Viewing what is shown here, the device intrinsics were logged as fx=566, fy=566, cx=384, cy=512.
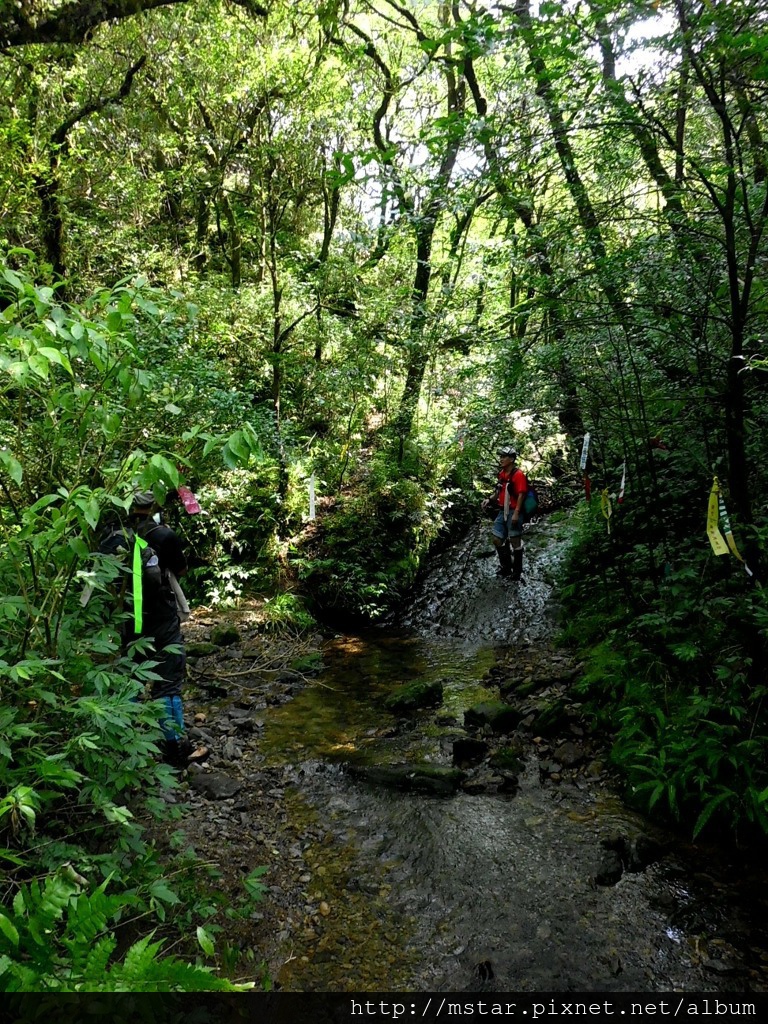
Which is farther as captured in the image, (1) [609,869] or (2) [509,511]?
(2) [509,511]

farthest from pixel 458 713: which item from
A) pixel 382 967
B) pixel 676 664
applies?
pixel 382 967

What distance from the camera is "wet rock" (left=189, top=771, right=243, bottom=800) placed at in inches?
191

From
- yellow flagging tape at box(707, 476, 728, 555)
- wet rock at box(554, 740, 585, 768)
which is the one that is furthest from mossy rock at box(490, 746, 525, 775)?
yellow flagging tape at box(707, 476, 728, 555)

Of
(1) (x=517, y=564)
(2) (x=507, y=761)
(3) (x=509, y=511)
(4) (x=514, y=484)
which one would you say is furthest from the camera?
(1) (x=517, y=564)

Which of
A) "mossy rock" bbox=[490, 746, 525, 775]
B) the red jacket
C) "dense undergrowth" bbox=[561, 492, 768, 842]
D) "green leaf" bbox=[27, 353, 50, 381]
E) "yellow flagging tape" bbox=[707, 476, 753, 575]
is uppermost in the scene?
the red jacket

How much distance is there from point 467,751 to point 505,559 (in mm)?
5592

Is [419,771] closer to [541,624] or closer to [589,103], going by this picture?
[541,624]

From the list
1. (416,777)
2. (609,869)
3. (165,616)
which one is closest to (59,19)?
(165,616)

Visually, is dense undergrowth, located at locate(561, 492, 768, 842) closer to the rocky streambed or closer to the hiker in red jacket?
the rocky streambed

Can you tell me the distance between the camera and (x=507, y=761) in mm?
5266

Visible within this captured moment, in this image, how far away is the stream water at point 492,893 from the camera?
3.19m

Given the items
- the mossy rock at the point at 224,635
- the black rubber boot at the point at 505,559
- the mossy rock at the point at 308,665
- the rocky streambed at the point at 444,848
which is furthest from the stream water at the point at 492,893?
the black rubber boot at the point at 505,559

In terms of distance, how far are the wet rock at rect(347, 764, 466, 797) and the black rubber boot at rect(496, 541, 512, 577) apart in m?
5.83

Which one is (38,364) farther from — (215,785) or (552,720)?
(552,720)
